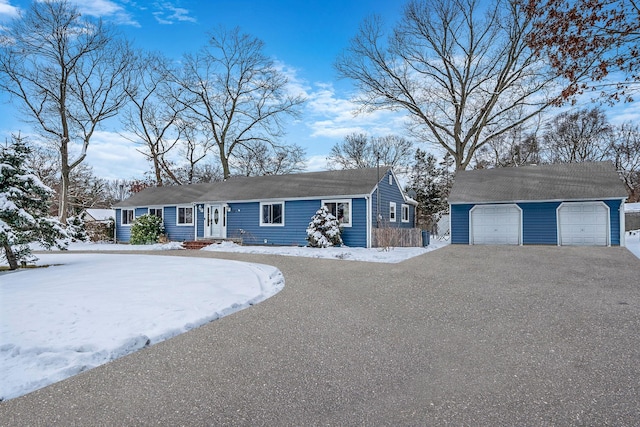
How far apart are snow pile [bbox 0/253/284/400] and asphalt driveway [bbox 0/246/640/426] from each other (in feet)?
0.94

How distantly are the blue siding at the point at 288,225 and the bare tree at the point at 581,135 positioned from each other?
24820 mm

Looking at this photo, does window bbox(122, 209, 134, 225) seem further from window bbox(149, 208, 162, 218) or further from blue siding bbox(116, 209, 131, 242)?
window bbox(149, 208, 162, 218)

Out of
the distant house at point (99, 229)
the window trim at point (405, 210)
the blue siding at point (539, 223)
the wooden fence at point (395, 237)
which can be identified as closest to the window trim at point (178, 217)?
the distant house at point (99, 229)

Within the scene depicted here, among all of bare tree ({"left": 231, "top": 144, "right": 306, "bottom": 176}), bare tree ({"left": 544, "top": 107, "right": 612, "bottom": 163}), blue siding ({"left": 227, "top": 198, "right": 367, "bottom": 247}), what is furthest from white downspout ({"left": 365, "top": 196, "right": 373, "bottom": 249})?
bare tree ({"left": 544, "top": 107, "right": 612, "bottom": 163})

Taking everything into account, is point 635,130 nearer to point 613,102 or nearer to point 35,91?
point 613,102

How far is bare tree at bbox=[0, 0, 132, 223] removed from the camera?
22.1m

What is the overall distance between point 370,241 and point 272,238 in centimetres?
511

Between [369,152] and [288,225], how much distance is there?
888 inches

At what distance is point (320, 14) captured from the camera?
55.0 ft

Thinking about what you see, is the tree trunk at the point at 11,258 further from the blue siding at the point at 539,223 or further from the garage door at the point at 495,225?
the blue siding at the point at 539,223

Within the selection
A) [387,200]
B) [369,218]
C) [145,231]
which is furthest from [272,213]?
[145,231]

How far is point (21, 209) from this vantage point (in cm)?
943

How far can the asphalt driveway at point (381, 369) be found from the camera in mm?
2668

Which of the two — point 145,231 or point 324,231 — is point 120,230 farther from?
point 324,231
